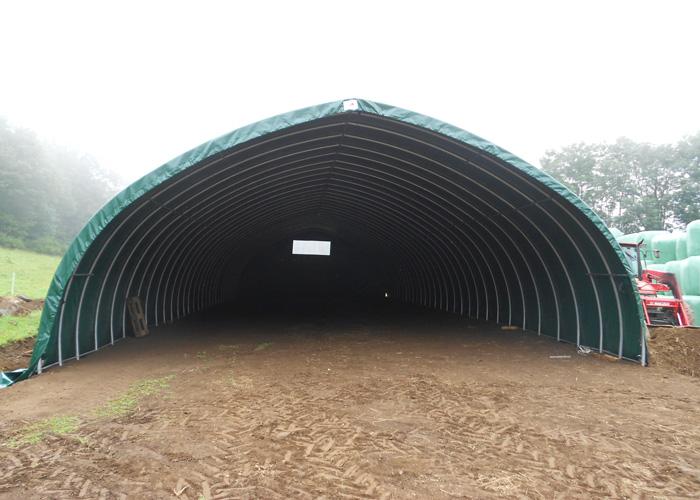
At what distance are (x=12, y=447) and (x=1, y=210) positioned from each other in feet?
128

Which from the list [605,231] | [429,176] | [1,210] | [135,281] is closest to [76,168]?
[1,210]

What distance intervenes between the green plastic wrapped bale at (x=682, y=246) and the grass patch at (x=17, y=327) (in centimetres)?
1727

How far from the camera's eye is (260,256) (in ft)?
85.6

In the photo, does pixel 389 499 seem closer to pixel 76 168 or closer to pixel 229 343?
pixel 229 343

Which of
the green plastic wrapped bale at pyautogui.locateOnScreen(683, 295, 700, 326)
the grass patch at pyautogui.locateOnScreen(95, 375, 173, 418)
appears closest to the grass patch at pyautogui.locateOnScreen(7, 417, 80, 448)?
the grass patch at pyautogui.locateOnScreen(95, 375, 173, 418)

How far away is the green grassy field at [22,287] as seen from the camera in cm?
1038

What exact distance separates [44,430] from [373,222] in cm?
1329

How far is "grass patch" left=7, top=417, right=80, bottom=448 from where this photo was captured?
439cm

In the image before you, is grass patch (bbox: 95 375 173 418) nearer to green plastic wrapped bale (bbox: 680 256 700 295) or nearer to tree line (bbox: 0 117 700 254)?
green plastic wrapped bale (bbox: 680 256 700 295)

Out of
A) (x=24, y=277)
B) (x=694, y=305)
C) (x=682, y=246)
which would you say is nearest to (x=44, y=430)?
(x=694, y=305)

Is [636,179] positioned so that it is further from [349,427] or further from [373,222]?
[349,427]

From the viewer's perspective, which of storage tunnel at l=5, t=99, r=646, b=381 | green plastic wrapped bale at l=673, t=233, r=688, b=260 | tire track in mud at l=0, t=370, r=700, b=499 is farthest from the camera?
green plastic wrapped bale at l=673, t=233, r=688, b=260

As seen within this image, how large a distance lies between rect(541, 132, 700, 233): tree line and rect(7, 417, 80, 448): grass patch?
40.5m

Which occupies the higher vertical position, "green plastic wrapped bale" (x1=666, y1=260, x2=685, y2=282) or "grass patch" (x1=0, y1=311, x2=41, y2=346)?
"green plastic wrapped bale" (x1=666, y1=260, x2=685, y2=282)
